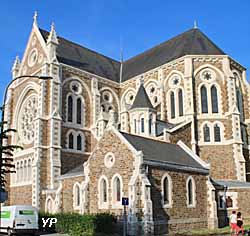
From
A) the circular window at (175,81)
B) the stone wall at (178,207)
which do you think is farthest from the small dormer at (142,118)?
the stone wall at (178,207)

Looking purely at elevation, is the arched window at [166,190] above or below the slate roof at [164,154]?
below

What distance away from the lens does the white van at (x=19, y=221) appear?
22172mm

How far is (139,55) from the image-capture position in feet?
184

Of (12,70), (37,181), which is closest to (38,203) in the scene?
(37,181)

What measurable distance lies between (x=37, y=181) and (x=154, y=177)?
16.6 meters

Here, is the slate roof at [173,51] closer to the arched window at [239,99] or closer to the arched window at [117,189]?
the arched window at [239,99]

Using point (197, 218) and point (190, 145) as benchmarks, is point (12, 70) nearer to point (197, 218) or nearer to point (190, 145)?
point (190, 145)

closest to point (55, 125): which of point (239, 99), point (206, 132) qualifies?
point (206, 132)

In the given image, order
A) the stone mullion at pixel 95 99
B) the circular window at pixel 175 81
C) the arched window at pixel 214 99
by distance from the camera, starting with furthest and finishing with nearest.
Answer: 1. the stone mullion at pixel 95 99
2. the circular window at pixel 175 81
3. the arched window at pixel 214 99

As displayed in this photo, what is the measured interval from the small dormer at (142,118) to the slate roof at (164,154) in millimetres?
8539

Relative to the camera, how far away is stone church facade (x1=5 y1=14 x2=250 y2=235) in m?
24.9

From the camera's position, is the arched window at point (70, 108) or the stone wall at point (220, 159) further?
the arched window at point (70, 108)

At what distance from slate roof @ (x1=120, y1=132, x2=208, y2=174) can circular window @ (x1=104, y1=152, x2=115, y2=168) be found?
163cm

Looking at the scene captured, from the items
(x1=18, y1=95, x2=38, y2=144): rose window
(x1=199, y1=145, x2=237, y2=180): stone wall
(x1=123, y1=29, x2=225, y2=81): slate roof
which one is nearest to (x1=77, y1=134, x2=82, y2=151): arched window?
(x1=18, y1=95, x2=38, y2=144): rose window
